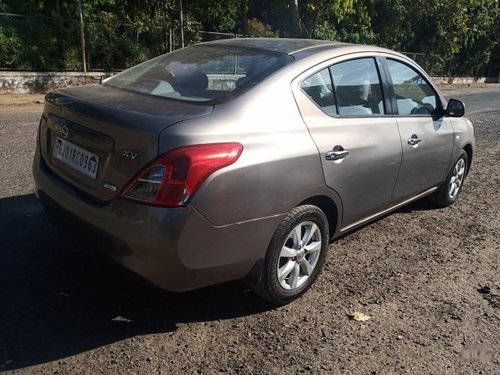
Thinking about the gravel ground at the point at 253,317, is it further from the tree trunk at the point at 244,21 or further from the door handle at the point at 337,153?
the tree trunk at the point at 244,21

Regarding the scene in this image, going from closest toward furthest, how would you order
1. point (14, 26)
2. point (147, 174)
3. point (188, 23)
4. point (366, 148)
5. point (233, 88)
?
point (147, 174)
point (233, 88)
point (366, 148)
point (14, 26)
point (188, 23)

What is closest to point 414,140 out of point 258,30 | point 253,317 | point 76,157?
point 253,317

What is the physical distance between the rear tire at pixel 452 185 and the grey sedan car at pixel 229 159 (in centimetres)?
130

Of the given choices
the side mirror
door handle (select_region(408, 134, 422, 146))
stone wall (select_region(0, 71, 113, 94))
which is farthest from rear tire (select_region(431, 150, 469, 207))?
stone wall (select_region(0, 71, 113, 94))

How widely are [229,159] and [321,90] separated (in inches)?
40.8

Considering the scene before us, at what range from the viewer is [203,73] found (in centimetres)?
337

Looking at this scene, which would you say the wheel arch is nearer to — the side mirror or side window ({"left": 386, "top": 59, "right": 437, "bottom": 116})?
side window ({"left": 386, "top": 59, "right": 437, "bottom": 116})

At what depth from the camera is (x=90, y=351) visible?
2688 millimetres

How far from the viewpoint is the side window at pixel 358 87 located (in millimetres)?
3523

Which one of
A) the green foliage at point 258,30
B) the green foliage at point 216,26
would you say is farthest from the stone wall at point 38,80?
the green foliage at point 258,30

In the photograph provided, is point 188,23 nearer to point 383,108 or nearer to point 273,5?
point 273,5

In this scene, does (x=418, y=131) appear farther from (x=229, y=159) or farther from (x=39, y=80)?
(x=39, y=80)

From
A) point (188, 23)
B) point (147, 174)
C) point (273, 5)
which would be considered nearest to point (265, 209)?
point (147, 174)

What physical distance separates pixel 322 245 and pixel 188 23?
15.7 metres
